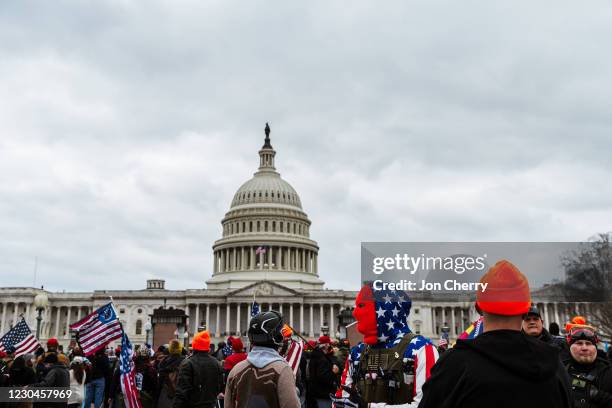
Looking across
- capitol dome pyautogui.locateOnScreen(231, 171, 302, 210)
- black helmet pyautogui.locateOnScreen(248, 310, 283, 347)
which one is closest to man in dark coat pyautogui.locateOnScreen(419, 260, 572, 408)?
black helmet pyautogui.locateOnScreen(248, 310, 283, 347)

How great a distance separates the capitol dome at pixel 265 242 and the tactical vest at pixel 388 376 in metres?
100

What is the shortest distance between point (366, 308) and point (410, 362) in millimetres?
991

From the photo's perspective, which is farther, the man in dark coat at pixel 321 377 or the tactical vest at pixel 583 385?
the man in dark coat at pixel 321 377

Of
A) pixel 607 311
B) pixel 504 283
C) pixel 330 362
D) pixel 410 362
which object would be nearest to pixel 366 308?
pixel 410 362

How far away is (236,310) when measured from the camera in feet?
341

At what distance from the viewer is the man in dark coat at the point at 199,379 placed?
985cm

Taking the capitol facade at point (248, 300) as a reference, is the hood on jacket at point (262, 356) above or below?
below

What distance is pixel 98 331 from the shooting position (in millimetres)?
17141

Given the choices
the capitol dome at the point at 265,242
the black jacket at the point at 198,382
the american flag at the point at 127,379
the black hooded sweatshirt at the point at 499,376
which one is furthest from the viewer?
the capitol dome at the point at 265,242

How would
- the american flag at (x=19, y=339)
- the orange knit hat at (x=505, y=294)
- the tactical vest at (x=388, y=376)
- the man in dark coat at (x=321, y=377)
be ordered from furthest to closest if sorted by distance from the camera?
1. the american flag at (x=19, y=339)
2. the man in dark coat at (x=321, y=377)
3. the tactical vest at (x=388, y=376)
4. the orange knit hat at (x=505, y=294)

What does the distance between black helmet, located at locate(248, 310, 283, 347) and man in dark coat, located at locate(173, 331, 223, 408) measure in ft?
12.2

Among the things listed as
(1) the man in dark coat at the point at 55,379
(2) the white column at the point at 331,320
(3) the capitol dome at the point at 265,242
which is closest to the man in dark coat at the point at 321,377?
(1) the man in dark coat at the point at 55,379

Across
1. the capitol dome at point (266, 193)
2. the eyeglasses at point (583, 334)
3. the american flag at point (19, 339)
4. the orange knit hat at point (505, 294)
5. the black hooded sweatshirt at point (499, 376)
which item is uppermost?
the capitol dome at point (266, 193)

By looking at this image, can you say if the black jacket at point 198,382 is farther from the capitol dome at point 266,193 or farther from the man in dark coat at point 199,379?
the capitol dome at point 266,193
